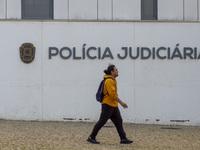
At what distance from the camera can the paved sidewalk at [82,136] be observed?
38.1 feet

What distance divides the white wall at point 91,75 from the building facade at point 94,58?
0.03m

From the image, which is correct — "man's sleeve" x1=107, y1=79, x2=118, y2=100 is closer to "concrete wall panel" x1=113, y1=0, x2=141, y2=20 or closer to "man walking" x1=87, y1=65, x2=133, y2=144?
"man walking" x1=87, y1=65, x2=133, y2=144

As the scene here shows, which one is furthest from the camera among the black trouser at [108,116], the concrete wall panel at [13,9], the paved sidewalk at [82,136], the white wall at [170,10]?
the white wall at [170,10]

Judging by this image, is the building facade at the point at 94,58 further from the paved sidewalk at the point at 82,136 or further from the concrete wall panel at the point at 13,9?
the paved sidewalk at the point at 82,136

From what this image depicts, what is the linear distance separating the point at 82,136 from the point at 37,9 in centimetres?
623

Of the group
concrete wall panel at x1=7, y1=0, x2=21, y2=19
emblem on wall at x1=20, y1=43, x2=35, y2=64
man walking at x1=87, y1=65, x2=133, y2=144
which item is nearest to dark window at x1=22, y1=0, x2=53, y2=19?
concrete wall panel at x1=7, y1=0, x2=21, y2=19

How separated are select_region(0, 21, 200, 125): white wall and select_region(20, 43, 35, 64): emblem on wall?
0.13m

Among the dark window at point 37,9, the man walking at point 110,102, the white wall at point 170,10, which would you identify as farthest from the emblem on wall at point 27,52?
the man walking at point 110,102

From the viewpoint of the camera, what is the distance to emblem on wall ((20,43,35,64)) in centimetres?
1811

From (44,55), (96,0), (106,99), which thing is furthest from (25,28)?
(106,99)

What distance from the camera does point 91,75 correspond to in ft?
60.1

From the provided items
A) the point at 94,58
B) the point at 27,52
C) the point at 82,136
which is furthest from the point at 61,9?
the point at 82,136

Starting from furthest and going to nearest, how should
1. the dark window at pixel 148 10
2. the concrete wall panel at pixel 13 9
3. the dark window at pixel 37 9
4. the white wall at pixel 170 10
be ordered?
the dark window at pixel 148 10 → the white wall at pixel 170 10 → the dark window at pixel 37 9 → the concrete wall panel at pixel 13 9

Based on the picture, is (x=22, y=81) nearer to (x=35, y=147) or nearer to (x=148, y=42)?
(x=148, y=42)
